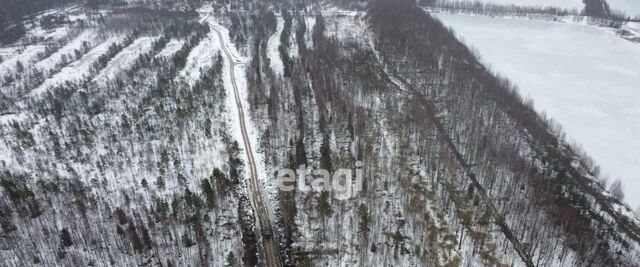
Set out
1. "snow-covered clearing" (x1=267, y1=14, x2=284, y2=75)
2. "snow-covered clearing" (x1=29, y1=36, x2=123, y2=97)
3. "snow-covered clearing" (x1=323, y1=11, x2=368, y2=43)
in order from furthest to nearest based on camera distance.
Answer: "snow-covered clearing" (x1=323, y1=11, x2=368, y2=43), "snow-covered clearing" (x1=267, y1=14, x2=284, y2=75), "snow-covered clearing" (x1=29, y1=36, x2=123, y2=97)

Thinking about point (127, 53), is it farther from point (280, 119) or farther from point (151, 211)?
point (151, 211)

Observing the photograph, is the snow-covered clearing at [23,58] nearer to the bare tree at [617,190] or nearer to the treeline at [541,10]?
the bare tree at [617,190]

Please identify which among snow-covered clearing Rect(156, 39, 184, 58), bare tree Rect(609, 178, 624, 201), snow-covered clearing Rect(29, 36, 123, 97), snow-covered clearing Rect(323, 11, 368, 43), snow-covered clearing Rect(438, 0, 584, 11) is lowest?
bare tree Rect(609, 178, 624, 201)

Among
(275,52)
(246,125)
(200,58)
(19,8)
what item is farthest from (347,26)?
(19,8)

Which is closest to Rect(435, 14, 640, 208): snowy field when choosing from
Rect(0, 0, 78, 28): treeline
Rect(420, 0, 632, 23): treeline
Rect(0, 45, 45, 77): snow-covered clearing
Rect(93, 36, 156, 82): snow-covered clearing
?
Rect(420, 0, 632, 23): treeline

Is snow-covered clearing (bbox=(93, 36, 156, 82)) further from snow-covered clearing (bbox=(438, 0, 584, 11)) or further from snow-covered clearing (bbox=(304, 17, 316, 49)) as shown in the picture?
snow-covered clearing (bbox=(438, 0, 584, 11))

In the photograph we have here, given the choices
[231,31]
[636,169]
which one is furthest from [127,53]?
[636,169]
